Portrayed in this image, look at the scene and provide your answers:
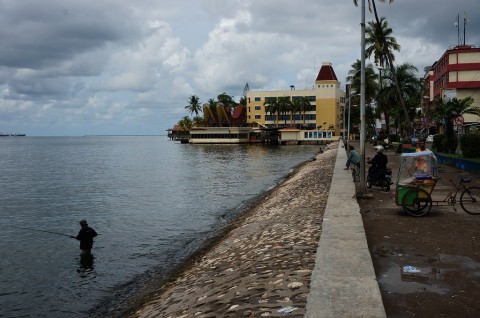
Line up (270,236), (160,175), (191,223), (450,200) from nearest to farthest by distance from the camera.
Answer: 1. (270,236)
2. (450,200)
3. (191,223)
4. (160,175)

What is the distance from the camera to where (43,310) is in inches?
412

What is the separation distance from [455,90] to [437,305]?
Result: 59785 mm

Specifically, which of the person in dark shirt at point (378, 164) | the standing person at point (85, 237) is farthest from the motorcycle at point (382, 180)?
the standing person at point (85, 237)

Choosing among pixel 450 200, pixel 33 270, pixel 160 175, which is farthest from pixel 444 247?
pixel 160 175

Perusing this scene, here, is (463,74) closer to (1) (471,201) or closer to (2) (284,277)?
(1) (471,201)

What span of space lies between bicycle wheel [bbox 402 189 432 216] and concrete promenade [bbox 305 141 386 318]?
68.6 inches

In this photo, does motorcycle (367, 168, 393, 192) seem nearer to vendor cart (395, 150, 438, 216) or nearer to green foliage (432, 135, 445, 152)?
vendor cart (395, 150, 438, 216)

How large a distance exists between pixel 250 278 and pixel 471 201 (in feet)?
25.7

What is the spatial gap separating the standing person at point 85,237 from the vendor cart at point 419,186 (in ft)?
32.5

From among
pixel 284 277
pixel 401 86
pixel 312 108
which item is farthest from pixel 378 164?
pixel 312 108

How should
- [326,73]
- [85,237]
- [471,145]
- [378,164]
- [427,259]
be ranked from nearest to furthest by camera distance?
[427,259] < [85,237] < [378,164] < [471,145] < [326,73]

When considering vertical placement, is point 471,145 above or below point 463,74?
below

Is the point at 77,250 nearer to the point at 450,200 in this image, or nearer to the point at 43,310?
the point at 43,310

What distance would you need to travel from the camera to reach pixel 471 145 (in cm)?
2758
